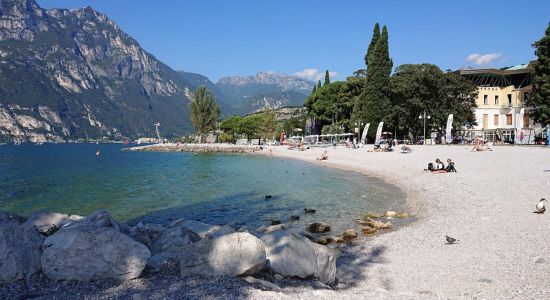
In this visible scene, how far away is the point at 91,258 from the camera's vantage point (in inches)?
240

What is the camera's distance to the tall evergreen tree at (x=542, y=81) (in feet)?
148

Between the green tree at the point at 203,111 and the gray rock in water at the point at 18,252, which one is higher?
the green tree at the point at 203,111

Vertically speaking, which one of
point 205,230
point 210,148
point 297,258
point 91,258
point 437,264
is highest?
point 91,258

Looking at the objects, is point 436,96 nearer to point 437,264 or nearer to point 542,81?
point 542,81

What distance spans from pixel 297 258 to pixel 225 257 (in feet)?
4.40

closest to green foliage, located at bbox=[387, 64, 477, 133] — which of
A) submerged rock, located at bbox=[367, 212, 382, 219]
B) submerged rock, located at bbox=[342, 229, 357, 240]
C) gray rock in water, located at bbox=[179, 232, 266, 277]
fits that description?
submerged rock, located at bbox=[367, 212, 382, 219]

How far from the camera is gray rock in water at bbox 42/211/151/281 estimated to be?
238 inches

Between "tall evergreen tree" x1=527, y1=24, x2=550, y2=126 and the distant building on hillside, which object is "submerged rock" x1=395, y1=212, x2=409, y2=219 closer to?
"tall evergreen tree" x1=527, y1=24, x2=550, y2=126

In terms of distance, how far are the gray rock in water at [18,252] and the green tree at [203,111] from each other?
93125 mm

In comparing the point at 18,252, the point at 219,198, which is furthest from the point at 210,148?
the point at 18,252

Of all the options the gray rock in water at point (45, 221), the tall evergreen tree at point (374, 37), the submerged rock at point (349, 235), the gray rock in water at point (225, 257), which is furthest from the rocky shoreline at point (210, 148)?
the gray rock in water at point (225, 257)

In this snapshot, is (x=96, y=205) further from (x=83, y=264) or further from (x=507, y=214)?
(x=507, y=214)

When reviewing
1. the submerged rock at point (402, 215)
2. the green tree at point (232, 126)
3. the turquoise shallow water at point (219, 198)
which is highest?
the green tree at point (232, 126)

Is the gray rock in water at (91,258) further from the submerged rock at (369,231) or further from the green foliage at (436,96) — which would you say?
the green foliage at (436,96)
